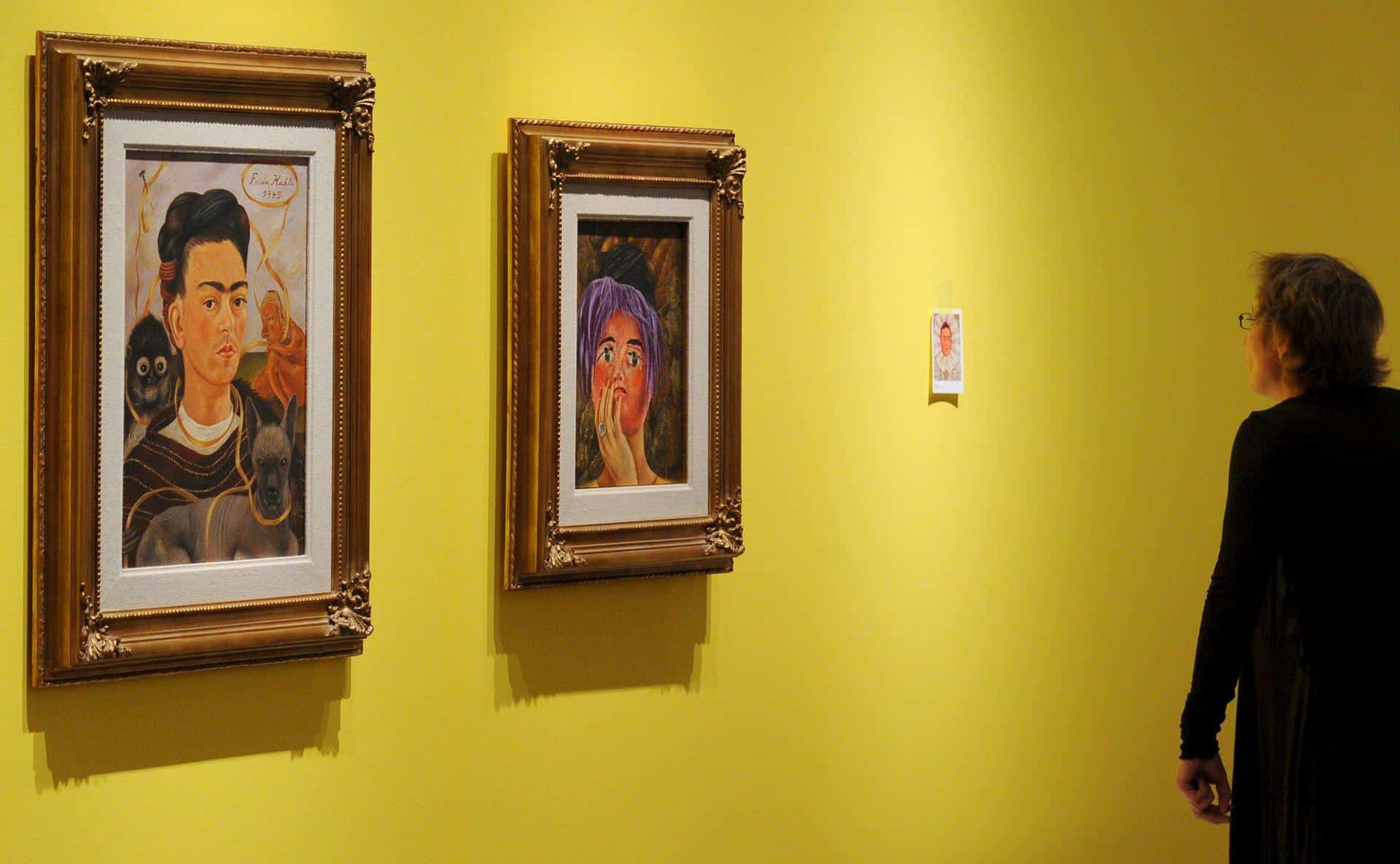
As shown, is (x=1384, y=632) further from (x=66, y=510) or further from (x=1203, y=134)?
(x=66, y=510)

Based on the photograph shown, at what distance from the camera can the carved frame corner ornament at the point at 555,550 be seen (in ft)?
9.87

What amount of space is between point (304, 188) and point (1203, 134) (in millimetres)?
2475

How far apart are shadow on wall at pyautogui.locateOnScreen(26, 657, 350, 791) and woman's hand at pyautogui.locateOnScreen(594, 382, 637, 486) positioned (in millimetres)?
685

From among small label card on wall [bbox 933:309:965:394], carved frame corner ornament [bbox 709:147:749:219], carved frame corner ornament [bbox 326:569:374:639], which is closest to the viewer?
carved frame corner ornament [bbox 326:569:374:639]

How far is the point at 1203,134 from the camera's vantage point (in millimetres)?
3943

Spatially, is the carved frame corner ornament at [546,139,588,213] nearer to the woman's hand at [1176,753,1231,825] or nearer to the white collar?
A: the white collar

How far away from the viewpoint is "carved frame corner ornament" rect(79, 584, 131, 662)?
2.58 m

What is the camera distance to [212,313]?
2.68 m

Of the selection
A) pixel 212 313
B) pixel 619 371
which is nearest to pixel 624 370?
pixel 619 371

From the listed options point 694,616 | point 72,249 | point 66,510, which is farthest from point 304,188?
point 694,616

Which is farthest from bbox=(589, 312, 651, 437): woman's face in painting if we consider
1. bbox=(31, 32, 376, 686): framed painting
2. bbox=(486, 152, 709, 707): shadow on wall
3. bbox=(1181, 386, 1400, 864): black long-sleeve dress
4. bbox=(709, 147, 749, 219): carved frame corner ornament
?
bbox=(1181, 386, 1400, 864): black long-sleeve dress

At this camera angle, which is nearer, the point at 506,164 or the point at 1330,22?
the point at 506,164

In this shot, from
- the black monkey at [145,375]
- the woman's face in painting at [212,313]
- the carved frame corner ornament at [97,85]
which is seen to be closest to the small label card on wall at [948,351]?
the woman's face in painting at [212,313]

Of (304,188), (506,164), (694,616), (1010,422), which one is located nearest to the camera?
(304,188)
